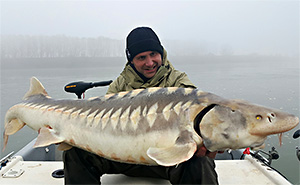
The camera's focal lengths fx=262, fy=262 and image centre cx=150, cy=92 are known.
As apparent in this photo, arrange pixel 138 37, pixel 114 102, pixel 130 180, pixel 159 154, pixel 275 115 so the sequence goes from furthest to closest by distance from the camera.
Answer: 1. pixel 138 37
2. pixel 130 180
3. pixel 114 102
4. pixel 159 154
5. pixel 275 115

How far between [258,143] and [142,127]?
0.65 metres

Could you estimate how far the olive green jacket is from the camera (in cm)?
217

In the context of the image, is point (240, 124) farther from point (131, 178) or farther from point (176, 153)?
point (131, 178)

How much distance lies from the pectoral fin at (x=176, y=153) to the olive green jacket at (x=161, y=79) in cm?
76

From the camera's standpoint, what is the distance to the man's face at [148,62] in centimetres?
225

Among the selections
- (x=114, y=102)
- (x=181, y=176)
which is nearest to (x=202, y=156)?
(x=181, y=176)

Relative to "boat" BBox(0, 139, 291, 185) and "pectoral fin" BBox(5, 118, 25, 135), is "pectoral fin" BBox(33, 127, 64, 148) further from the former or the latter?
"pectoral fin" BBox(5, 118, 25, 135)

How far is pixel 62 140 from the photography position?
1853 millimetres

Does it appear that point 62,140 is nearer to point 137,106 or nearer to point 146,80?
point 137,106

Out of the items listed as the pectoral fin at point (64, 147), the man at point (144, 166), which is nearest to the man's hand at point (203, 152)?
the man at point (144, 166)

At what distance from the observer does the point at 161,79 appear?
222cm

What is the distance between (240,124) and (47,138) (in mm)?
1312

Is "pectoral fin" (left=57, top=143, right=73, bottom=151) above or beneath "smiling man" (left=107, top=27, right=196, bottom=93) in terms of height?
beneath

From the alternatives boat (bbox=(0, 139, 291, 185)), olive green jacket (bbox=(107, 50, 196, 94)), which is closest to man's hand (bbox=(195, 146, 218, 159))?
boat (bbox=(0, 139, 291, 185))
